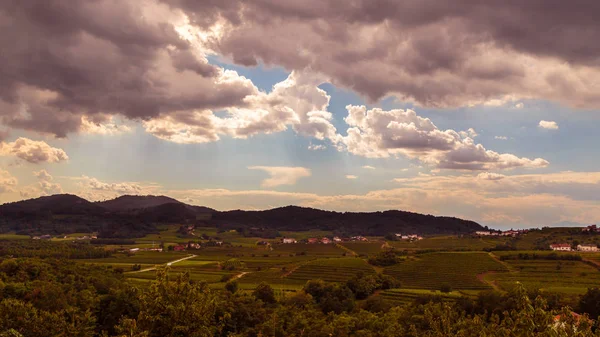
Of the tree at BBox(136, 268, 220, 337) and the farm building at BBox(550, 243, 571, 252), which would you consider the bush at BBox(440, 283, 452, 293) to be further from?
the tree at BBox(136, 268, 220, 337)

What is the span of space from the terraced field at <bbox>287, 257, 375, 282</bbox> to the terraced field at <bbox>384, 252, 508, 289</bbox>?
926 cm

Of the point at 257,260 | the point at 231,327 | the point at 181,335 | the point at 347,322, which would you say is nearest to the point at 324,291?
the point at 231,327

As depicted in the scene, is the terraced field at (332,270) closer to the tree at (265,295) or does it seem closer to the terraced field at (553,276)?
the tree at (265,295)

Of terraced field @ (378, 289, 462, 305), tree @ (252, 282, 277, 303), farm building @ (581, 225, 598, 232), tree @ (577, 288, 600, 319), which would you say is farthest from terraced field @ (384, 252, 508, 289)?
farm building @ (581, 225, 598, 232)

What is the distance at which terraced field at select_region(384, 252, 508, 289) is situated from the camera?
103 m

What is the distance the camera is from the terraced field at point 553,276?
294 ft

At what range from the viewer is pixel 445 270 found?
114625 millimetres

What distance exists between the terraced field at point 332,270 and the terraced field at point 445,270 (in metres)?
9.26

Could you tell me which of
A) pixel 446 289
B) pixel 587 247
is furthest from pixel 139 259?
pixel 587 247

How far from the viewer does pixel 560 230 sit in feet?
641

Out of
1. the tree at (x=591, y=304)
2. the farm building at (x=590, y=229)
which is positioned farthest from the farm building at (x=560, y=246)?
the tree at (x=591, y=304)

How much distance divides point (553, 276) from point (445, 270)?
84.8 feet

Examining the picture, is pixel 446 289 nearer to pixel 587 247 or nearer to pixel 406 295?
pixel 406 295

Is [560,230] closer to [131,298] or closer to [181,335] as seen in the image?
[131,298]
